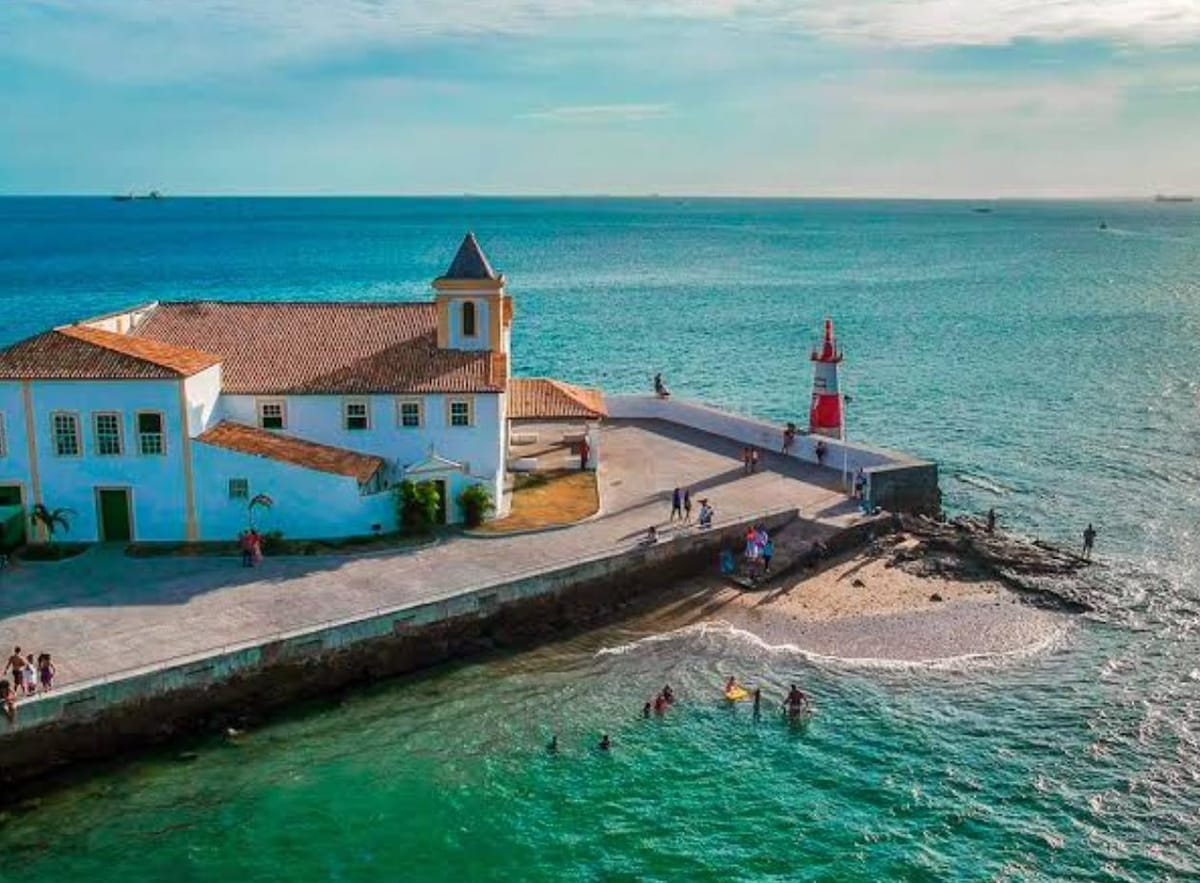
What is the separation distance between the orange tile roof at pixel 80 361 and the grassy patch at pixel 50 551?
16.6 ft

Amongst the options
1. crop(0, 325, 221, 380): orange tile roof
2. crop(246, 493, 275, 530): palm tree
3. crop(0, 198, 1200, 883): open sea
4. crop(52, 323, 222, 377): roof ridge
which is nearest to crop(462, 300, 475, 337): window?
crop(52, 323, 222, 377): roof ridge

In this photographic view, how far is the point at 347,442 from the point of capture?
131 ft

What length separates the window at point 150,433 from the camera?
119ft

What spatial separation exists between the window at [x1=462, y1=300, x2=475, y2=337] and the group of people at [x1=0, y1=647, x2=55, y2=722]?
1894 cm

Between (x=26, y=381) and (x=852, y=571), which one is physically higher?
(x=26, y=381)

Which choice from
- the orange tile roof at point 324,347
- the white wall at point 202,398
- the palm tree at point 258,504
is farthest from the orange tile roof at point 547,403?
the white wall at point 202,398

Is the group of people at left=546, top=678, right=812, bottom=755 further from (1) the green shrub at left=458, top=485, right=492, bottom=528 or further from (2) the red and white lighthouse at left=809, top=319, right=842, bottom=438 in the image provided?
(2) the red and white lighthouse at left=809, top=319, right=842, bottom=438

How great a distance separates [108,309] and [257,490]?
93.5m

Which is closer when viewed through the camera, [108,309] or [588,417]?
[588,417]

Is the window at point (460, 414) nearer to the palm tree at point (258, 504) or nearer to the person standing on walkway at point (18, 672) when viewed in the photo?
the palm tree at point (258, 504)

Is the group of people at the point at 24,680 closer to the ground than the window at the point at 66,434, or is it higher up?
closer to the ground

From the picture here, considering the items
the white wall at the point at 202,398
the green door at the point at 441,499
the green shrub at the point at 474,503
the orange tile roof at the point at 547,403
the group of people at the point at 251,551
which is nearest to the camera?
the group of people at the point at 251,551

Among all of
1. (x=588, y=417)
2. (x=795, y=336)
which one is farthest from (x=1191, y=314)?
(x=588, y=417)

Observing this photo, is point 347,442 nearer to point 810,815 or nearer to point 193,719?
point 193,719
